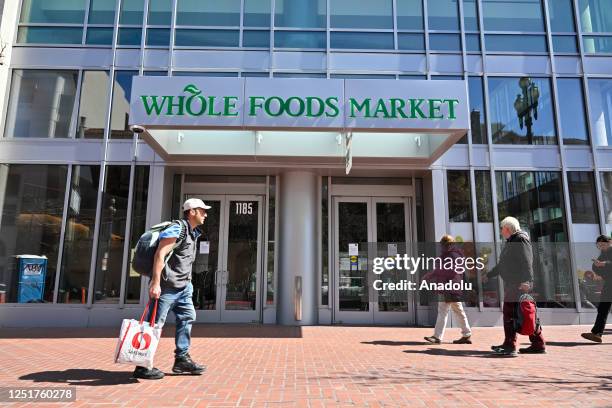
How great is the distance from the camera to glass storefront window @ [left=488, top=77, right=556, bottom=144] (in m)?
10.8

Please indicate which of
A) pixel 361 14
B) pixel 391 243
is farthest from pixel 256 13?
pixel 391 243

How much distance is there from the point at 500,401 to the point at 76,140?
10296 mm

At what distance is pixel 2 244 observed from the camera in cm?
1010

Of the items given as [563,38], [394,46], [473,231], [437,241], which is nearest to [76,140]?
[394,46]

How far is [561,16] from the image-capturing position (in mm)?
11367

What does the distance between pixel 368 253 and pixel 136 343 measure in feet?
24.6

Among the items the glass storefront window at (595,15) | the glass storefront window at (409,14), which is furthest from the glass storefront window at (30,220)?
the glass storefront window at (595,15)

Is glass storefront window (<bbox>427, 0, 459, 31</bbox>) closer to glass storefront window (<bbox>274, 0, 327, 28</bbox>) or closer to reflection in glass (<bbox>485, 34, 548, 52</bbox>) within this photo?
reflection in glass (<bbox>485, 34, 548, 52</bbox>)

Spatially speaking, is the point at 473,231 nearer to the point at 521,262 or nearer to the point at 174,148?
the point at 521,262

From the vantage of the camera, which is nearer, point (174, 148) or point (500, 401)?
point (500, 401)

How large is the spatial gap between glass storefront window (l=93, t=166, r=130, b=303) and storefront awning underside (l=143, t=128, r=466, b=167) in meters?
1.38

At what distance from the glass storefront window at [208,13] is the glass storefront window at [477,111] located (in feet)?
20.1

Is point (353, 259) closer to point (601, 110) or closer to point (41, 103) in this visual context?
point (601, 110)

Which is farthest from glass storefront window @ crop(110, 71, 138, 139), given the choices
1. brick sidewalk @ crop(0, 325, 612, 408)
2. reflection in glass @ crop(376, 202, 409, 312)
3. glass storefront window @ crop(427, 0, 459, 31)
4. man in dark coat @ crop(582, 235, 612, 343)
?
man in dark coat @ crop(582, 235, 612, 343)
